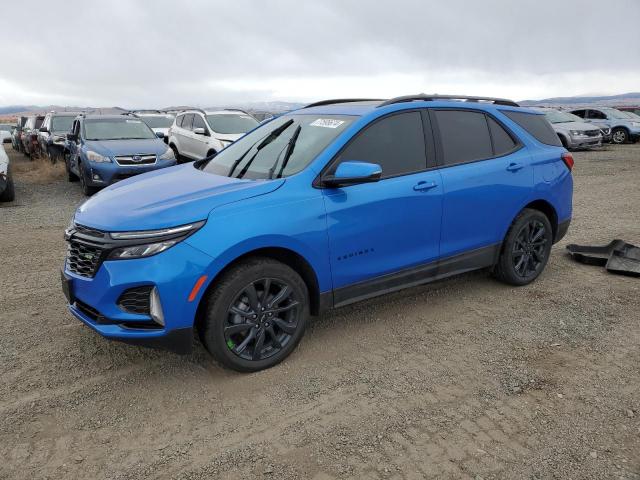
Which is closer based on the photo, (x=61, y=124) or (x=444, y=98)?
(x=444, y=98)

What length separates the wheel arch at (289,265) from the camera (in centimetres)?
321

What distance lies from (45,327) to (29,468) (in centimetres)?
175

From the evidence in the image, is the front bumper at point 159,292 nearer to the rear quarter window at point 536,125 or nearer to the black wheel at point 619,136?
the rear quarter window at point 536,125

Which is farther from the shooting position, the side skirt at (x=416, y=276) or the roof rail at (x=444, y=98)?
the roof rail at (x=444, y=98)

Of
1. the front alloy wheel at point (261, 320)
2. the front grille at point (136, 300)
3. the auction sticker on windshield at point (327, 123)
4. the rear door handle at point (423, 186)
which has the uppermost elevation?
the auction sticker on windshield at point (327, 123)

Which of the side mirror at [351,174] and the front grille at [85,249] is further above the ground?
the side mirror at [351,174]

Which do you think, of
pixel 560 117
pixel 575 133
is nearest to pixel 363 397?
pixel 575 133

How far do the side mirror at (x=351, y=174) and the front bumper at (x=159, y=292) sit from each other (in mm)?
999

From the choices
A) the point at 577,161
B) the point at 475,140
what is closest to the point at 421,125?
the point at 475,140

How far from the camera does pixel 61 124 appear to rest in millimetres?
15922

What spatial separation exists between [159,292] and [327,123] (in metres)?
1.87

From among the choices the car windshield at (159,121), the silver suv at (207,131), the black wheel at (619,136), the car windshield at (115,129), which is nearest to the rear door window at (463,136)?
the silver suv at (207,131)

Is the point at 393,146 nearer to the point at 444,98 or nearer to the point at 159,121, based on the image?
the point at 444,98

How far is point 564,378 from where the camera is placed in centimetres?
339
